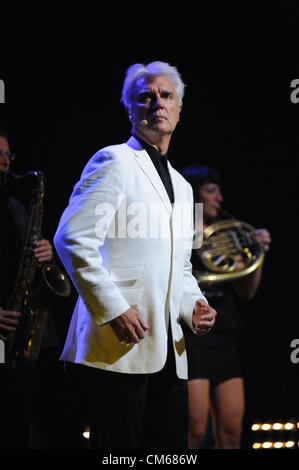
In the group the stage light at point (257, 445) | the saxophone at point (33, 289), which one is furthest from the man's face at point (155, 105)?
the stage light at point (257, 445)

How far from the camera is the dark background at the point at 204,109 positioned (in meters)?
3.26

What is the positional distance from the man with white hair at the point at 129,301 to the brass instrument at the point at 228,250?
1.29m

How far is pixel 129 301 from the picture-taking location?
1.70 metres

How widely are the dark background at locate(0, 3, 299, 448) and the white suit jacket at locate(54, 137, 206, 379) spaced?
1.55m

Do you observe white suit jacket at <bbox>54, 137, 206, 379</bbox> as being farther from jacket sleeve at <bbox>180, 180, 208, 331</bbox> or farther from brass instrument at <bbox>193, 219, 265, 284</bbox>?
brass instrument at <bbox>193, 219, 265, 284</bbox>

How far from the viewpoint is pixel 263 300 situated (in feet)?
13.8

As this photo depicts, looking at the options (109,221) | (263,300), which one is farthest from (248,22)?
(109,221)

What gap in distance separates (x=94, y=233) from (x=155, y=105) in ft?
2.06

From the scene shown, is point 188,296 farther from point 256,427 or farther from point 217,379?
point 256,427

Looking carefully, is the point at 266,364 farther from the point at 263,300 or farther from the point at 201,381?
the point at 201,381

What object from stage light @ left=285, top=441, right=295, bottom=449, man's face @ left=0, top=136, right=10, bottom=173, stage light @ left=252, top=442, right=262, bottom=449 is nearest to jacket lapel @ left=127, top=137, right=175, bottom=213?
man's face @ left=0, top=136, right=10, bottom=173

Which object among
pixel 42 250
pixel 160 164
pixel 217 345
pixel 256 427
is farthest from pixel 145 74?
pixel 256 427
